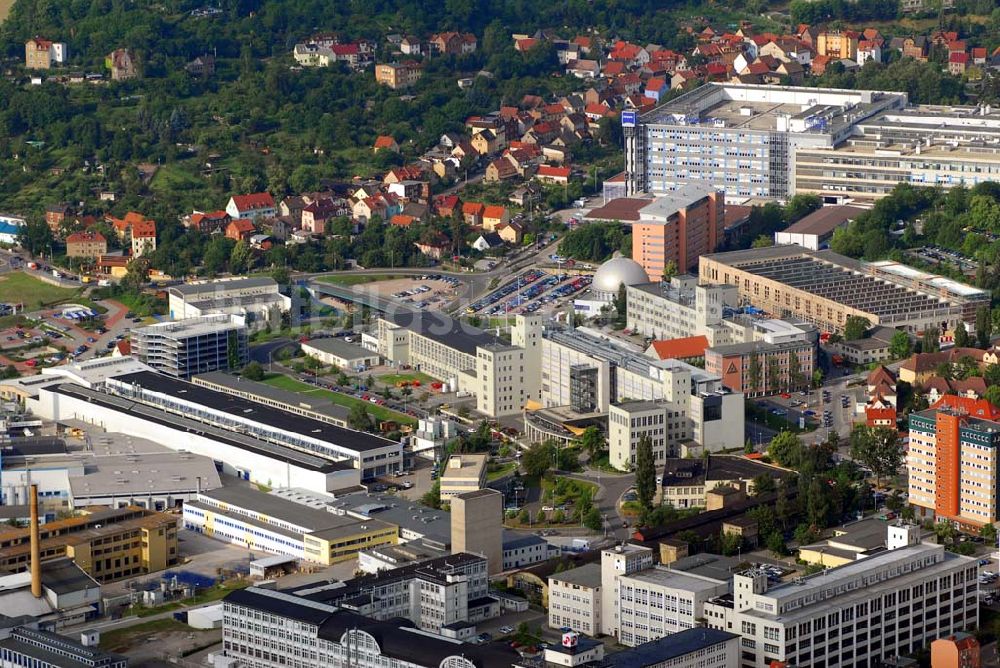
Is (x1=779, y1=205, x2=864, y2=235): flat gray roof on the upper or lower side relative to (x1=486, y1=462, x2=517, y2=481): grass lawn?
upper

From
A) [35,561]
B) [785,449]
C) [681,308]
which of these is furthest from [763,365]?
[35,561]

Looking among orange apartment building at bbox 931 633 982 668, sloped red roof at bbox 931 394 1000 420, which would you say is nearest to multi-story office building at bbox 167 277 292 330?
sloped red roof at bbox 931 394 1000 420

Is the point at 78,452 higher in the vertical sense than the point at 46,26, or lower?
lower

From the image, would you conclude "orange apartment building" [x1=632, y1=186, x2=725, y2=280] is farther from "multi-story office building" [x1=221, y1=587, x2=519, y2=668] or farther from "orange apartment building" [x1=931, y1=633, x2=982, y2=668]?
"orange apartment building" [x1=931, y1=633, x2=982, y2=668]

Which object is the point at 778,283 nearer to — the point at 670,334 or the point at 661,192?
the point at 670,334

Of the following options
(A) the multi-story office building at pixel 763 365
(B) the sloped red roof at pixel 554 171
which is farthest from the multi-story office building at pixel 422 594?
(B) the sloped red roof at pixel 554 171

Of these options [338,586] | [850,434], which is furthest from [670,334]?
[338,586]
